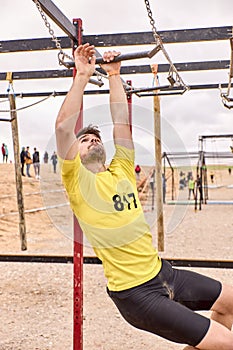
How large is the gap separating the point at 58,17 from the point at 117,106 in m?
0.64

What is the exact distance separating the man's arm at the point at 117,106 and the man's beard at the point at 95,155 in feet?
0.73

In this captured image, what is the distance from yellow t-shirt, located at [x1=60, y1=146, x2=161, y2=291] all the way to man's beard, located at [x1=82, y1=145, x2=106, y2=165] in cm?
8

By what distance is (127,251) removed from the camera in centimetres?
218

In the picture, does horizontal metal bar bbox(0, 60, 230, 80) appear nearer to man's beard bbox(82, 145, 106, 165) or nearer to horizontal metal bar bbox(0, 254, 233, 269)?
horizontal metal bar bbox(0, 254, 233, 269)

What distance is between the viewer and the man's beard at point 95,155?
7.81 ft

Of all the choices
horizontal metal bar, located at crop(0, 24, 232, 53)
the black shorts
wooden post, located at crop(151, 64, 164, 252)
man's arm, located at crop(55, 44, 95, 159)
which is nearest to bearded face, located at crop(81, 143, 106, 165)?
man's arm, located at crop(55, 44, 95, 159)

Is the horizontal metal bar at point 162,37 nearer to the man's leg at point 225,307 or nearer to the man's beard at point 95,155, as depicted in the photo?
the man's beard at point 95,155

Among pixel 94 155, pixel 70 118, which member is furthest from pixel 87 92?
pixel 70 118

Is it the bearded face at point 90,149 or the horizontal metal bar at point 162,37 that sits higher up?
the horizontal metal bar at point 162,37

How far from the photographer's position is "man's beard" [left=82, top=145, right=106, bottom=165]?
2.38 m

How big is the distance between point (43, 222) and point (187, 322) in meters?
12.2

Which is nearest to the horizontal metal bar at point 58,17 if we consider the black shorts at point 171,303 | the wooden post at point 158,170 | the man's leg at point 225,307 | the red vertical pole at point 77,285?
the red vertical pole at point 77,285

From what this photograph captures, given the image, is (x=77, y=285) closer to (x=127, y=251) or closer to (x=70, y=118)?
(x=127, y=251)

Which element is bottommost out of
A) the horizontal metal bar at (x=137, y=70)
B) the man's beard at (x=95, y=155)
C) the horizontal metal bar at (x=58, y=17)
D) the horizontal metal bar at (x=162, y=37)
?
the man's beard at (x=95, y=155)
